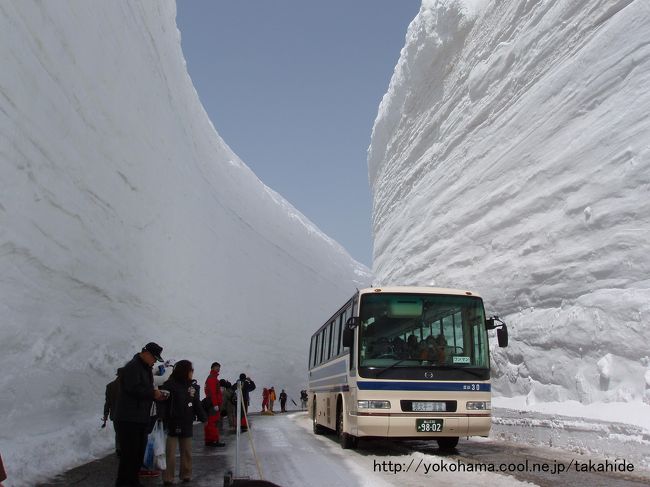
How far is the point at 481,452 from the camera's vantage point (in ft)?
31.5

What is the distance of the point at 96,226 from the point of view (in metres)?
15.7

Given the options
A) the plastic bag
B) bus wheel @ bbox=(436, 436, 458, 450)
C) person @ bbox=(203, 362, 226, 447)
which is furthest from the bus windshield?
person @ bbox=(203, 362, 226, 447)

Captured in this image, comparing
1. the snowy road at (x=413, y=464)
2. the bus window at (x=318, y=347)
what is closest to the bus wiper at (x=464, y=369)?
the snowy road at (x=413, y=464)

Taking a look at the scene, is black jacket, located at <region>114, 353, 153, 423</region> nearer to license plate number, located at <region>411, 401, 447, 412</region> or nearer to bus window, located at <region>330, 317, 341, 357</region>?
license plate number, located at <region>411, 401, 447, 412</region>

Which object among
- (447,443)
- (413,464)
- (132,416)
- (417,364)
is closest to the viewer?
(132,416)

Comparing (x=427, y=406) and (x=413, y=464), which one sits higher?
(x=427, y=406)

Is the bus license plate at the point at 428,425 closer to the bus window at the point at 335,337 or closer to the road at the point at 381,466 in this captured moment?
the road at the point at 381,466

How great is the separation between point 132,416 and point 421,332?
4.59 meters

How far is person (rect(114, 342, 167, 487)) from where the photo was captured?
605 cm

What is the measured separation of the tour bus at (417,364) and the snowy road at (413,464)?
18.9 inches

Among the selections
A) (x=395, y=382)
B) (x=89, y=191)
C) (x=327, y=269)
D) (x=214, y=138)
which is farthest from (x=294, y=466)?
(x=327, y=269)

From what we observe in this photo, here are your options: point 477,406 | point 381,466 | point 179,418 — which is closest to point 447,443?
point 477,406

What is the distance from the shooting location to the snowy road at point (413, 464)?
6.68 m

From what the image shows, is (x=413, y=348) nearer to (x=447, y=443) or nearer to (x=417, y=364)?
(x=417, y=364)
